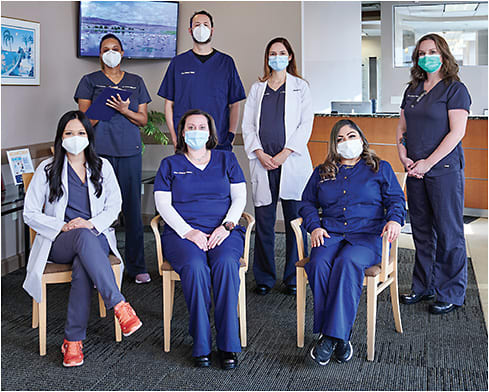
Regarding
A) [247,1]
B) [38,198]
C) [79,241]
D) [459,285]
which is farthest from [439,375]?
[247,1]

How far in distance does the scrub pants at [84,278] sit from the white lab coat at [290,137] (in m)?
1.25

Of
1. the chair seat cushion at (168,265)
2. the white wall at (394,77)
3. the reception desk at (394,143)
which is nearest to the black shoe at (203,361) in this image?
the chair seat cushion at (168,265)

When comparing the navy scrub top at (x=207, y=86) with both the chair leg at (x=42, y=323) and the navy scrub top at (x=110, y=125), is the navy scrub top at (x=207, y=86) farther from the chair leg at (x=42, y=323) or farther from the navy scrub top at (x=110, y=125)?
the chair leg at (x=42, y=323)

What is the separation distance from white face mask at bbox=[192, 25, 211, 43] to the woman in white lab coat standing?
429 mm

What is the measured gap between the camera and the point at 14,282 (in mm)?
4492

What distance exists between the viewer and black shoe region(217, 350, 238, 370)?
301 cm

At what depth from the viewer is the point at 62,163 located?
11.3 feet

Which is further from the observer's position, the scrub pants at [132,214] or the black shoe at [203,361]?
the scrub pants at [132,214]

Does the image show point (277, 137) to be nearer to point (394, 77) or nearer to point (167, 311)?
point (167, 311)

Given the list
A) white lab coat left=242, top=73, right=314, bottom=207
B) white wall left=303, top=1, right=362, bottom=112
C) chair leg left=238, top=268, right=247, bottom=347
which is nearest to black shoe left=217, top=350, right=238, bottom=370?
chair leg left=238, top=268, right=247, bottom=347

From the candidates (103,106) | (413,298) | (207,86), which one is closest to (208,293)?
(413,298)

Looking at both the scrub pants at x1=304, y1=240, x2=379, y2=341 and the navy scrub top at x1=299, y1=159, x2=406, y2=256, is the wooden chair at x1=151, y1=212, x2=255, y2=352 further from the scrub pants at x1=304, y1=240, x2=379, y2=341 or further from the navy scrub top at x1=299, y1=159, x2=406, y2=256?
the navy scrub top at x1=299, y1=159, x2=406, y2=256

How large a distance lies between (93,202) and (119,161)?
3.17 feet

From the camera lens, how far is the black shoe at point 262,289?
416cm
